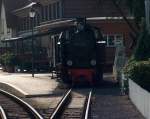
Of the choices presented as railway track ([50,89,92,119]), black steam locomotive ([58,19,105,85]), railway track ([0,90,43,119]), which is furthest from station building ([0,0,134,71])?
railway track ([50,89,92,119])

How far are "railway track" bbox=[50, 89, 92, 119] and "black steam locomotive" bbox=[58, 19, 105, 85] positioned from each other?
450 cm

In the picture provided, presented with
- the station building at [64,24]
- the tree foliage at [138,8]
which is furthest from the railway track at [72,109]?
the station building at [64,24]

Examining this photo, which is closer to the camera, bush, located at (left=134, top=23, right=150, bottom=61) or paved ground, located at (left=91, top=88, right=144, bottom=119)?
paved ground, located at (left=91, top=88, right=144, bottom=119)

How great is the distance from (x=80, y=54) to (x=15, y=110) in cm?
1042

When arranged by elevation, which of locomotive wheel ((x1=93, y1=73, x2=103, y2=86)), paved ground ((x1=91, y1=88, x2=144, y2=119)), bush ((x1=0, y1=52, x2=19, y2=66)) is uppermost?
bush ((x1=0, y1=52, x2=19, y2=66))

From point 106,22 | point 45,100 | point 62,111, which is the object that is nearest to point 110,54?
point 106,22

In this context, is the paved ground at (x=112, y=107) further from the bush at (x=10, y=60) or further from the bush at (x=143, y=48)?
the bush at (x=10, y=60)

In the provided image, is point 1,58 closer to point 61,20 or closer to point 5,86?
point 61,20

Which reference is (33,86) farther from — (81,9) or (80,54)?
(81,9)

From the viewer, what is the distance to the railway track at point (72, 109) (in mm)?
17094

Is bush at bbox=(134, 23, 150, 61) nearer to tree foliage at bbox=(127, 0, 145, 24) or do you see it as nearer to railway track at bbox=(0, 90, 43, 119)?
railway track at bbox=(0, 90, 43, 119)

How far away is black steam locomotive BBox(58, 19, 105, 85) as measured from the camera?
29.2 m

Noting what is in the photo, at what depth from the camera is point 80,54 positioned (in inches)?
1167

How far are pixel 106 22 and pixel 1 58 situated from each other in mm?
12780
